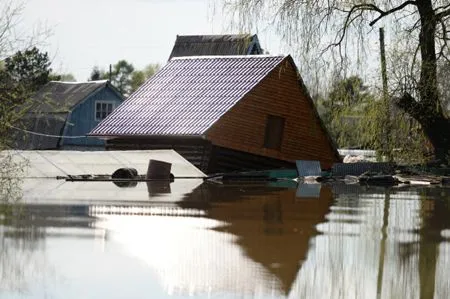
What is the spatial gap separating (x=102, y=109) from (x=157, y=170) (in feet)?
89.4

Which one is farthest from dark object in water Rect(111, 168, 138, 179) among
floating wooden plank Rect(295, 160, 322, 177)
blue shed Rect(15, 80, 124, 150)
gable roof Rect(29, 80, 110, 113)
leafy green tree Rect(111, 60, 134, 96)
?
leafy green tree Rect(111, 60, 134, 96)

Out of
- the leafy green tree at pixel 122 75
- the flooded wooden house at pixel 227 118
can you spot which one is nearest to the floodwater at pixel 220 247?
the flooded wooden house at pixel 227 118

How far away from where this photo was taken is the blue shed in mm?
57188

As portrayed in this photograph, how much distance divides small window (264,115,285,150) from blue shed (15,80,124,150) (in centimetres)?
1652

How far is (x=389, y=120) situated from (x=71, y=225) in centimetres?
2326

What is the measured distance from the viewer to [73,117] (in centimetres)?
5888

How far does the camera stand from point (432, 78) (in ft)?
120

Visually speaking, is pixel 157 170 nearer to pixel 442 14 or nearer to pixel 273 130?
pixel 273 130

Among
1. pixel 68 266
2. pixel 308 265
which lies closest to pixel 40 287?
pixel 68 266

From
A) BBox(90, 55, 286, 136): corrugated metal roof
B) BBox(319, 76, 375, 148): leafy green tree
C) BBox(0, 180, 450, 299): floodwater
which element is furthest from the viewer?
BBox(90, 55, 286, 136): corrugated metal roof

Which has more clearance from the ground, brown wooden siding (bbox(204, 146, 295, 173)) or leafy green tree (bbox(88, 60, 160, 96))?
leafy green tree (bbox(88, 60, 160, 96))

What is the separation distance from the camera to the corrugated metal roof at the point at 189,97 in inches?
1554

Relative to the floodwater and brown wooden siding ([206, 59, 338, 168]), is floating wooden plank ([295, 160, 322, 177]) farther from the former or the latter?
the floodwater

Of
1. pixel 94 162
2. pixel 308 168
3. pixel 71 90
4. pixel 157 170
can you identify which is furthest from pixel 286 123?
pixel 71 90
